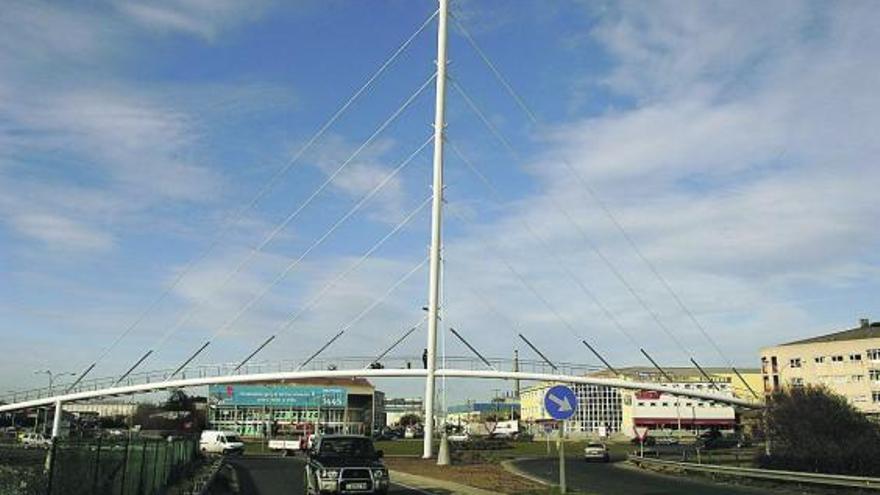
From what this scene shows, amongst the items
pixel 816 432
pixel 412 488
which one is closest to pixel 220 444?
pixel 816 432

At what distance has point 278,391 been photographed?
387 ft

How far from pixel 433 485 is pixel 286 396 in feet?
300

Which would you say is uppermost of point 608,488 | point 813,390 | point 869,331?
point 869,331

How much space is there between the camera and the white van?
213ft

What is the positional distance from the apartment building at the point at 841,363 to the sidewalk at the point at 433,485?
85479 mm

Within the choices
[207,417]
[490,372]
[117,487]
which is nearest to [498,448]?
[490,372]

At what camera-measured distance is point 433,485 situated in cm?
2827

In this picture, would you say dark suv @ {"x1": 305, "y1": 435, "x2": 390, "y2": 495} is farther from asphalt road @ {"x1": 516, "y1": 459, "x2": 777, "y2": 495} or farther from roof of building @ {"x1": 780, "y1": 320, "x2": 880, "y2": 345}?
roof of building @ {"x1": 780, "y1": 320, "x2": 880, "y2": 345}

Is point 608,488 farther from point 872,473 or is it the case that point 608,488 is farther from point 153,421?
point 153,421

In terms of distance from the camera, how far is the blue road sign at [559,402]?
1881 centimetres

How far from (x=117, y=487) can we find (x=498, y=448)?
68.6 m

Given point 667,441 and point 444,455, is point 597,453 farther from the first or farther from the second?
point 667,441

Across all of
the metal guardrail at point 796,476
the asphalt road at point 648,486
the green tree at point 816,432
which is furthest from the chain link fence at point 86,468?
the green tree at point 816,432

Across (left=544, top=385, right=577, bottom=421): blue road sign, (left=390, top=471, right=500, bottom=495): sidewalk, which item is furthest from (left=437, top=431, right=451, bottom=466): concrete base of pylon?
(left=544, top=385, right=577, bottom=421): blue road sign
